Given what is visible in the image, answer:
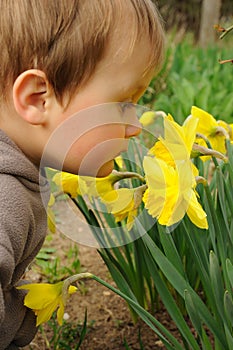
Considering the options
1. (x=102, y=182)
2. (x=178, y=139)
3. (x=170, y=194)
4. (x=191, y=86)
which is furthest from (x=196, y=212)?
(x=191, y=86)

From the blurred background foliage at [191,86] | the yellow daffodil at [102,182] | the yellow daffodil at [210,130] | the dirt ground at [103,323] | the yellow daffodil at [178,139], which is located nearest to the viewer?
the yellow daffodil at [178,139]

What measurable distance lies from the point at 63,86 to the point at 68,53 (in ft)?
0.22

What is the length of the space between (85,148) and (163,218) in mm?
223

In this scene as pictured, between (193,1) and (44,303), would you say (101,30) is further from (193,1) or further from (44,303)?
(193,1)

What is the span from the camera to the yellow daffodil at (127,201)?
136 centimetres

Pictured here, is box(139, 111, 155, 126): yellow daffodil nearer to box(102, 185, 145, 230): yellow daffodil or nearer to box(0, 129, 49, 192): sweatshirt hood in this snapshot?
box(102, 185, 145, 230): yellow daffodil

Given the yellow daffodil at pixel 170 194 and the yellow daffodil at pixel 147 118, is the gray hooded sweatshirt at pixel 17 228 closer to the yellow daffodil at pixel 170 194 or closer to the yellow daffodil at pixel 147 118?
the yellow daffodil at pixel 170 194

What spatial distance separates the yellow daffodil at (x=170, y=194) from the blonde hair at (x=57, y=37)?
0.24m

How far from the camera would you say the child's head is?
1203mm

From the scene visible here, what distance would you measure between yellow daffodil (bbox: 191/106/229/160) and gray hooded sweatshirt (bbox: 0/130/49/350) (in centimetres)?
43

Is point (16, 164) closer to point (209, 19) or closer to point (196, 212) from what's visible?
point (196, 212)

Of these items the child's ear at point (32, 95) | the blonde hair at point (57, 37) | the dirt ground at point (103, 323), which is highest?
the blonde hair at point (57, 37)

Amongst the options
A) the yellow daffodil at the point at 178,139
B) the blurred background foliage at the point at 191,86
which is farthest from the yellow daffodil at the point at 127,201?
the blurred background foliage at the point at 191,86

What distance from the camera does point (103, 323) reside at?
1971 mm
